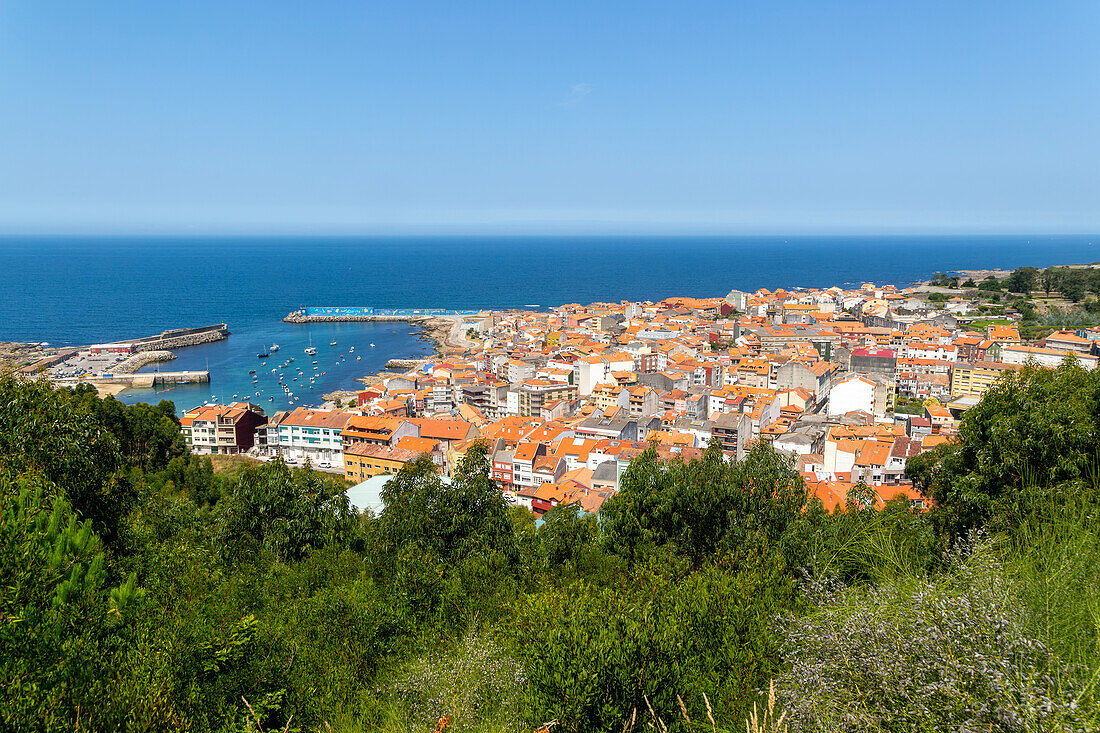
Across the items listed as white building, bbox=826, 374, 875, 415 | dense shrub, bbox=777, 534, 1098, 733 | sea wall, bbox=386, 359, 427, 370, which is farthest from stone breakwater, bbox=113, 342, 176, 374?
dense shrub, bbox=777, 534, 1098, 733

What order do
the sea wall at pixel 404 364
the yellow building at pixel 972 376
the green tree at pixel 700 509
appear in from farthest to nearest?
1. the sea wall at pixel 404 364
2. the yellow building at pixel 972 376
3. the green tree at pixel 700 509

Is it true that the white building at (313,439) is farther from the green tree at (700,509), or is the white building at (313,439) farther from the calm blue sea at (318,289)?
the green tree at (700,509)

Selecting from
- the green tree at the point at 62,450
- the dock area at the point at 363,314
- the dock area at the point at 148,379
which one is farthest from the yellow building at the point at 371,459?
the dock area at the point at 363,314

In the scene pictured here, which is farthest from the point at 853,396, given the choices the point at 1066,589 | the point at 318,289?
the point at 318,289

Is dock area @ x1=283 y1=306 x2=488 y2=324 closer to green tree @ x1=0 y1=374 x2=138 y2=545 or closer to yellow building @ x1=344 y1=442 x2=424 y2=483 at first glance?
yellow building @ x1=344 y1=442 x2=424 y2=483

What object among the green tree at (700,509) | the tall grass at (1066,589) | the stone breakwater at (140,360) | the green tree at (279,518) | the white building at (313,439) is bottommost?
the white building at (313,439)

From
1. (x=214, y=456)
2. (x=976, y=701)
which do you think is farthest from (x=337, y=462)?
(x=976, y=701)
